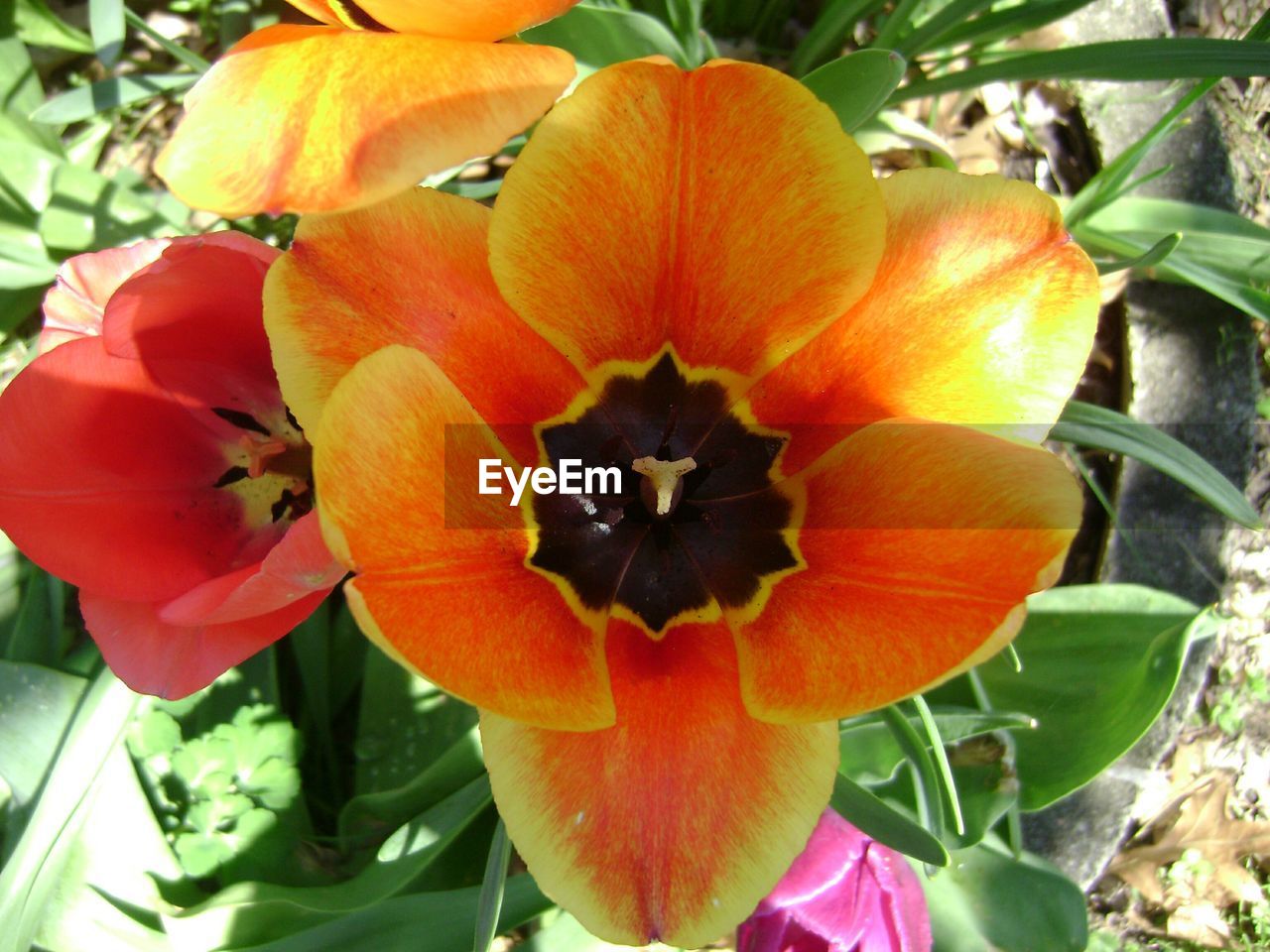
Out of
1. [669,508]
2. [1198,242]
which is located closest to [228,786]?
[669,508]

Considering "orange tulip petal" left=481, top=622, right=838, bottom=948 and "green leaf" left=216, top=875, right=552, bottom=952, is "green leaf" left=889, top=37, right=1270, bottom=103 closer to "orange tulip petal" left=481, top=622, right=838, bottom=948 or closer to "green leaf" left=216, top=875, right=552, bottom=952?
"orange tulip petal" left=481, top=622, right=838, bottom=948

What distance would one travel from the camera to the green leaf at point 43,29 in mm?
1668

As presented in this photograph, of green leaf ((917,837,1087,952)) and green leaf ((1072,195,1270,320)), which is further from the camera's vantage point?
green leaf ((1072,195,1270,320))

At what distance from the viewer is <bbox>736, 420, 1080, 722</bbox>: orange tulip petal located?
0.65 meters

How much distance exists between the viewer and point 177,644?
910 mm

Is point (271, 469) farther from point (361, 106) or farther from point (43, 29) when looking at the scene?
point (43, 29)

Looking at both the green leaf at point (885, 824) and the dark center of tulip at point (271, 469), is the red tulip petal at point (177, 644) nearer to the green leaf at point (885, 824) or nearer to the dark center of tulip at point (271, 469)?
the dark center of tulip at point (271, 469)

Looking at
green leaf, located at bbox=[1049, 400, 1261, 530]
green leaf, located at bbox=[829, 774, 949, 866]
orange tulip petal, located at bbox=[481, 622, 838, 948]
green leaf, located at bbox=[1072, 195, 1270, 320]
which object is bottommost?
green leaf, located at bbox=[829, 774, 949, 866]

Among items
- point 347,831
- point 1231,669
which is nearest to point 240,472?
point 347,831

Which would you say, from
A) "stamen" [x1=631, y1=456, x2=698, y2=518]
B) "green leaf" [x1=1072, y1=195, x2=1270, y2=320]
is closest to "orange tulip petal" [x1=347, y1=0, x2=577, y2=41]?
"stamen" [x1=631, y1=456, x2=698, y2=518]

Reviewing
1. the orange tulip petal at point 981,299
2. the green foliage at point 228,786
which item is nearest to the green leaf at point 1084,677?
the orange tulip petal at point 981,299

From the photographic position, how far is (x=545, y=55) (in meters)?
0.75

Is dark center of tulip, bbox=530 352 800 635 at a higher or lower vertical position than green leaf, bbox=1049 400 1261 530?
higher

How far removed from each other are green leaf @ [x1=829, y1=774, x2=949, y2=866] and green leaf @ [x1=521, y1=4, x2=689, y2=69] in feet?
2.75
